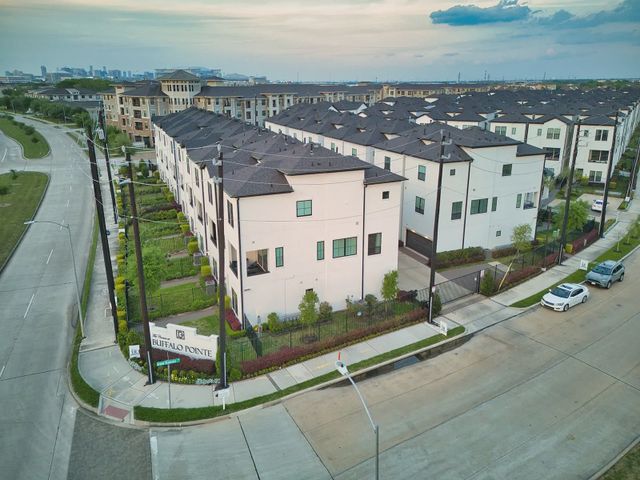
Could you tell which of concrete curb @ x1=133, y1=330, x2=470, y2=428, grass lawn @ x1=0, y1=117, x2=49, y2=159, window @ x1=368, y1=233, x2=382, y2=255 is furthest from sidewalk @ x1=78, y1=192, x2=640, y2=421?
grass lawn @ x1=0, y1=117, x2=49, y2=159

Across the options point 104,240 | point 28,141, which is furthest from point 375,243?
point 28,141

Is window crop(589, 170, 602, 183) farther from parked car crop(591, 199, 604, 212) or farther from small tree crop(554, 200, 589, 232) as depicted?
small tree crop(554, 200, 589, 232)

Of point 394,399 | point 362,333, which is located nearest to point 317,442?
Answer: point 394,399

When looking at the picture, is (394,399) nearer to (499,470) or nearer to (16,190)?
(499,470)

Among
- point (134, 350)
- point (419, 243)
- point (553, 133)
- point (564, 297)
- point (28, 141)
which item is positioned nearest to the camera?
point (134, 350)

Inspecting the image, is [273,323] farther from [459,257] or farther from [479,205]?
[479,205]

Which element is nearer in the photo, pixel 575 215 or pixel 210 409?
pixel 210 409

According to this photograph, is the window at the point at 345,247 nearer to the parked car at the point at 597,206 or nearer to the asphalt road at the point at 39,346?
the asphalt road at the point at 39,346
